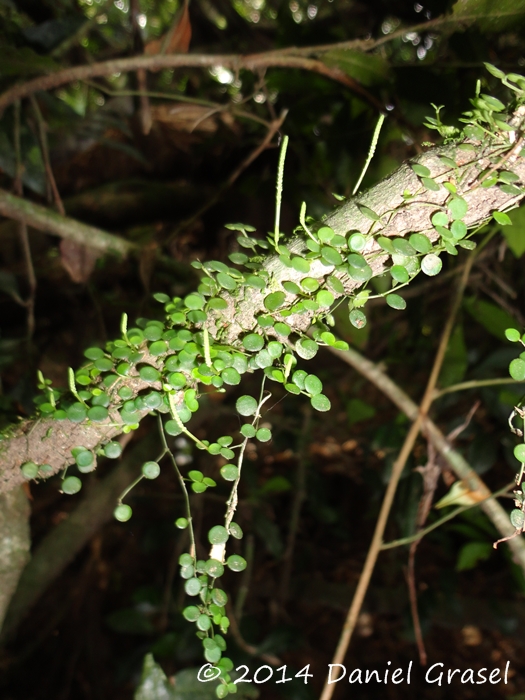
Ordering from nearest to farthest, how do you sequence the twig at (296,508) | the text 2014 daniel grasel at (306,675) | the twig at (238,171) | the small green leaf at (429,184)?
the small green leaf at (429,184) < the text 2014 daniel grasel at (306,675) < the twig at (238,171) < the twig at (296,508)

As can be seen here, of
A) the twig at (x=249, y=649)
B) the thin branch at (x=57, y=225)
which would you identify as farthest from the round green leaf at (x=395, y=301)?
the twig at (x=249, y=649)

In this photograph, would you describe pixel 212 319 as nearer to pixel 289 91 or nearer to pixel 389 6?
pixel 289 91

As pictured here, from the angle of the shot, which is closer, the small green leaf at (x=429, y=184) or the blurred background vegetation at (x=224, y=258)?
the small green leaf at (x=429, y=184)

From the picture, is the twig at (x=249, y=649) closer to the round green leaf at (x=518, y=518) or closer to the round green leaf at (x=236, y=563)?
the round green leaf at (x=236, y=563)

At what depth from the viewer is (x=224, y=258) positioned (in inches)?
66.1

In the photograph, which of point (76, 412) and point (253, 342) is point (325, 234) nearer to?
point (253, 342)

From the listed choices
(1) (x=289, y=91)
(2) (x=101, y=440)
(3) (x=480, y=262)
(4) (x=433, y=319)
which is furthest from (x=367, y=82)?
(4) (x=433, y=319)

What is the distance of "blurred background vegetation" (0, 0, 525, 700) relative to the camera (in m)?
1.05

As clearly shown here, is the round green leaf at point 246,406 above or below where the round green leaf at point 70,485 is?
above

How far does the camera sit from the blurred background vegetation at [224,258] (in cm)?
105

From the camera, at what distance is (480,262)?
1.27 metres

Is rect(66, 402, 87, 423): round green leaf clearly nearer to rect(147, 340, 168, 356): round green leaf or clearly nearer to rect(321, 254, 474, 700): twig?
rect(147, 340, 168, 356): round green leaf

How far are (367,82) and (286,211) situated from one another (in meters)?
0.90

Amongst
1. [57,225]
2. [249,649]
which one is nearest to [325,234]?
[57,225]
